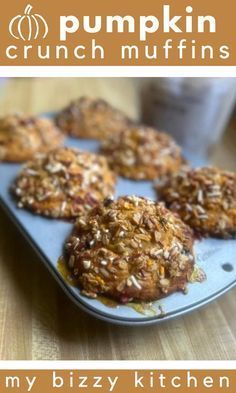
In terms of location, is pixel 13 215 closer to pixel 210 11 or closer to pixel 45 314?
pixel 45 314

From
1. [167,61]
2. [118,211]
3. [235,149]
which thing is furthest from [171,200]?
[235,149]

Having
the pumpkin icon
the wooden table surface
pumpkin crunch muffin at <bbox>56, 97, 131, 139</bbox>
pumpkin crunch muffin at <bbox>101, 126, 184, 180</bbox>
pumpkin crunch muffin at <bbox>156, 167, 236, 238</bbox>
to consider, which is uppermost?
the pumpkin icon

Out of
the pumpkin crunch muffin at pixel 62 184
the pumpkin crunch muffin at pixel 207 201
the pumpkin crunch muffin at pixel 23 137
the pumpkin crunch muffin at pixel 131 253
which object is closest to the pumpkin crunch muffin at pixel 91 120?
the pumpkin crunch muffin at pixel 23 137

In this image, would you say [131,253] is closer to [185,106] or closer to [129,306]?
[129,306]

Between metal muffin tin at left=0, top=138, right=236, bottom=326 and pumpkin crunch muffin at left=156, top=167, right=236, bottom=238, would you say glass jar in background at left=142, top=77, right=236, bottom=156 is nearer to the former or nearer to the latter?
pumpkin crunch muffin at left=156, top=167, right=236, bottom=238

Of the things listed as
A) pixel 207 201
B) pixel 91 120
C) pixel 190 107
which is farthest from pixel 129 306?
pixel 190 107

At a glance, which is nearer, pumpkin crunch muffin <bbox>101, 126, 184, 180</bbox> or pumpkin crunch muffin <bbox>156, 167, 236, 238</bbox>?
pumpkin crunch muffin <bbox>156, 167, 236, 238</bbox>

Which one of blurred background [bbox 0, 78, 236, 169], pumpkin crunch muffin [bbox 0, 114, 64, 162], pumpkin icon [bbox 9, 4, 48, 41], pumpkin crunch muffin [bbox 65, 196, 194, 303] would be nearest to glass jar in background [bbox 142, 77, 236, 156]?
blurred background [bbox 0, 78, 236, 169]
